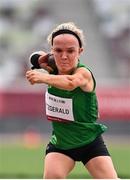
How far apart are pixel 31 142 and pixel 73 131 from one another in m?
13.2

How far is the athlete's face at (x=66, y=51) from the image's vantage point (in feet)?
20.1

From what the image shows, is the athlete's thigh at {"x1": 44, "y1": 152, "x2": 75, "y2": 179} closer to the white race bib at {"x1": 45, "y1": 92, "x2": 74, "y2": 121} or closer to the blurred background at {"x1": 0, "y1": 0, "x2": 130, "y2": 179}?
the white race bib at {"x1": 45, "y1": 92, "x2": 74, "y2": 121}

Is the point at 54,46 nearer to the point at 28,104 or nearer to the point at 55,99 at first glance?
the point at 55,99

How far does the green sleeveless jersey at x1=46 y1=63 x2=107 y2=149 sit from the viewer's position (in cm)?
633

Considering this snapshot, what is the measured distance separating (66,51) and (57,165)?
945 mm

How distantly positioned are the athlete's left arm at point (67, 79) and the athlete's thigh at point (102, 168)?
0.60 meters

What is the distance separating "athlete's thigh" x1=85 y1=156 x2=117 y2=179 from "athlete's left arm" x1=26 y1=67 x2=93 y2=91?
1.98ft

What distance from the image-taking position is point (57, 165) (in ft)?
20.4

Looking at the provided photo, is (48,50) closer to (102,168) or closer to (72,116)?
(72,116)

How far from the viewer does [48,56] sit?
6711 mm

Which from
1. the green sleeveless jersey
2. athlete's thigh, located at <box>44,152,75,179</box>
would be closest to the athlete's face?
the green sleeveless jersey

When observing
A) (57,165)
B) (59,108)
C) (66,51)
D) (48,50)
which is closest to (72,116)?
(59,108)

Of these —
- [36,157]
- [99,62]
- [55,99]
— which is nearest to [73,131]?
[55,99]

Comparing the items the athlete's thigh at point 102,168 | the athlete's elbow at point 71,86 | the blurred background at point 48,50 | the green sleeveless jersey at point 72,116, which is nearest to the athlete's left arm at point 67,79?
the athlete's elbow at point 71,86
